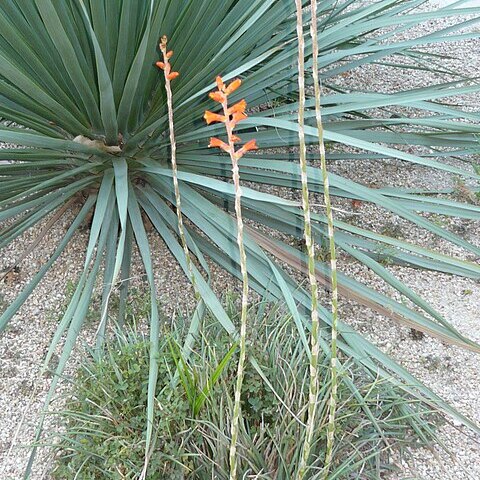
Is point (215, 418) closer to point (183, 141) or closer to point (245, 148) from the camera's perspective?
point (245, 148)

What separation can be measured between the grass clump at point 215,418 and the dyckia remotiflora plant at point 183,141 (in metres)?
0.10

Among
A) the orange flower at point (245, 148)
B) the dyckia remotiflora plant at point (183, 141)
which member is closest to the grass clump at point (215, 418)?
the dyckia remotiflora plant at point (183, 141)

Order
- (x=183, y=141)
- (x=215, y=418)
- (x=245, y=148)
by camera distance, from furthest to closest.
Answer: (x=183, y=141) < (x=215, y=418) < (x=245, y=148)

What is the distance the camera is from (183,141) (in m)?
2.66

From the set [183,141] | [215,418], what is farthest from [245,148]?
[183,141]

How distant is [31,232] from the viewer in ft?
10.0

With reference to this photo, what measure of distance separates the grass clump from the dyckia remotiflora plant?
0.32 ft

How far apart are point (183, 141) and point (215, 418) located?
1051 mm

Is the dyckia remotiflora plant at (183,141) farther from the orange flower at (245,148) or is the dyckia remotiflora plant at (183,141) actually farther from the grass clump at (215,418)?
the orange flower at (245,148)

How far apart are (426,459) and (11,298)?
156 centimetres

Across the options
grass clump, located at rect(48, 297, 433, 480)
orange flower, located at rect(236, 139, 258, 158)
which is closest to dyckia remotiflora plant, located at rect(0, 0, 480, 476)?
grass clump, located at rect(48, 297, 433, 480)

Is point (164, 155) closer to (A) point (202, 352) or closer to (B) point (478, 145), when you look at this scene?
(A) point (202, 352)

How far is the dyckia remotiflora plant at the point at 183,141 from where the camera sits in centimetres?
230

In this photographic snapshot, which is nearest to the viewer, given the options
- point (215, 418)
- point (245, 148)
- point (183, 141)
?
point (245, 148)
